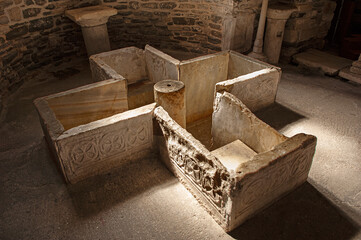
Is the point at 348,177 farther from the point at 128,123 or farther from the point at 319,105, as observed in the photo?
the point at 128,123

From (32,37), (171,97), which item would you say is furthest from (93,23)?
(171,97)

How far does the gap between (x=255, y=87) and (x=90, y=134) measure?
7.84ft

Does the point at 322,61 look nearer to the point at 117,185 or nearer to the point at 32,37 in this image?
the point at 117,185

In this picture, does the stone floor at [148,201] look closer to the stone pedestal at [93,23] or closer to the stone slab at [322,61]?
the stone slab at [322,61]

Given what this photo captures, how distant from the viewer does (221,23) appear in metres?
5.78

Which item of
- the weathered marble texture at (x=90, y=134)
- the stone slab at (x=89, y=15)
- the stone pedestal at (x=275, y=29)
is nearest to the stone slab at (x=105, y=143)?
the weathered marble texture at (x=90, y=134)

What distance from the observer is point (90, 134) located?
281 centimetres

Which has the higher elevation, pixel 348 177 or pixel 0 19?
pixel 0 19

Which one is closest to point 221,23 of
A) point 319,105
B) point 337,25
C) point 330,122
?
point 319,105

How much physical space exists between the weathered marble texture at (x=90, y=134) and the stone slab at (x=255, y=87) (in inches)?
49.3

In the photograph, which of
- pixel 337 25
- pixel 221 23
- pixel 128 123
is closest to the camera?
pixel 128 123

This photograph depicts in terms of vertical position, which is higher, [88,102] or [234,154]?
[88,102]

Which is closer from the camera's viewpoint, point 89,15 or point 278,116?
point 278,116

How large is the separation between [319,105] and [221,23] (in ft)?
8.20
